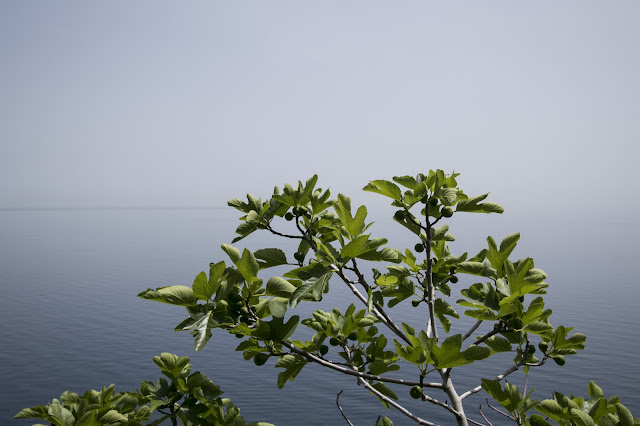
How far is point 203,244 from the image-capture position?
10925 centimetres

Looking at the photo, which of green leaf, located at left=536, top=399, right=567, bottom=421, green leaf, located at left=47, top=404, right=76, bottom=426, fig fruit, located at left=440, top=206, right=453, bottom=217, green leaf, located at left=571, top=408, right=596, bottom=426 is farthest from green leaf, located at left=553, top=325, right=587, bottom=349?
green leaf, located at left=47, top=404, right=76, bottom=426

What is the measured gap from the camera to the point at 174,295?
2.22m

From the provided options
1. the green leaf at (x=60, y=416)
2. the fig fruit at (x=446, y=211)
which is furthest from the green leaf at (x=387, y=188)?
the green leaf at (x=60, y=416)

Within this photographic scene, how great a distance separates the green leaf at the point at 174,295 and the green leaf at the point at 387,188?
1.21 m

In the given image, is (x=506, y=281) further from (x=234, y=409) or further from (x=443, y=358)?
(x=234, y=409)

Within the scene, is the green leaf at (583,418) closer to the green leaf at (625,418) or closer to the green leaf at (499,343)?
the green leaf at (625,418)

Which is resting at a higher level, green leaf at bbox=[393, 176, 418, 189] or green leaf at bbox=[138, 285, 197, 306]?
green leaf at bbox=[393, 176, 418, 189]

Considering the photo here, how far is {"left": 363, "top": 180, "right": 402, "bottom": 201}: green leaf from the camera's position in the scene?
283 centimetres

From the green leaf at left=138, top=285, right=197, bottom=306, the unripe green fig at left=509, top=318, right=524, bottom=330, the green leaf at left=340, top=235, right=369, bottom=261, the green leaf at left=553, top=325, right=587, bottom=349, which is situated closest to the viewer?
the green leaf at left=138, top=285, right=197, bottom=306

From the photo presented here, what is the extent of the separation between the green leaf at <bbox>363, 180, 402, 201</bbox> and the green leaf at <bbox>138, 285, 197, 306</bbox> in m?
1.21

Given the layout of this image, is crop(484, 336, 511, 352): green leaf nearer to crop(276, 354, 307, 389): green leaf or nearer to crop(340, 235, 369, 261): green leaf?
crop(340, 235, 369, 261): green leaf

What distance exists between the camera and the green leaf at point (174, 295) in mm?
2193

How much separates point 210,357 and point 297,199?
35.4 m

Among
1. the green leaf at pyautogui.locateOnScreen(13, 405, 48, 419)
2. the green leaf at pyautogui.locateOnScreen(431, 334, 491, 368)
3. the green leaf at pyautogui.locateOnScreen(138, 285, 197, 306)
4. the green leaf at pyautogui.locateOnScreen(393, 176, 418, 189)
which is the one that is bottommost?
the green leaf at pyautogui.locateOnScreen(13, 405, 48, 419)
